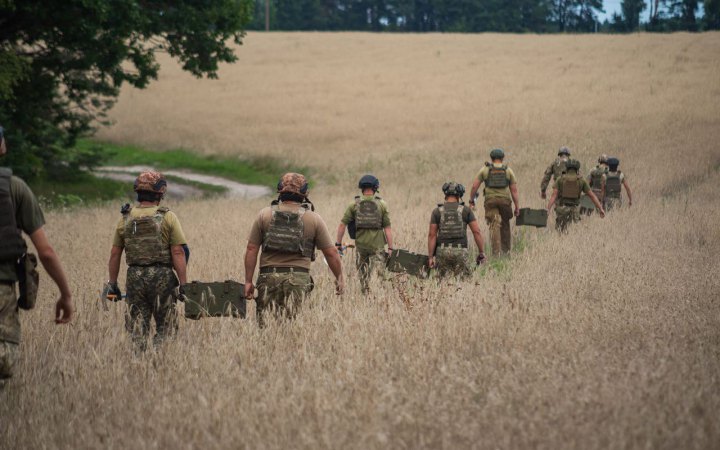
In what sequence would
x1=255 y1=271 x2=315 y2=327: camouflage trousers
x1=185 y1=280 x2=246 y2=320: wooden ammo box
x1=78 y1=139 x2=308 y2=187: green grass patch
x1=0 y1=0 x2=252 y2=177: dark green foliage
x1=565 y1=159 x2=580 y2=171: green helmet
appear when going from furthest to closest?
x1=78 y1=139 x2=308 y2=187: green grass patch
x1=0 y1=0 x2=252 y2=177: dark green foliage
x1=565 y1=159 x2=580 y2=171: green helmet
x1=255 y1=271 x2=315 y2=327: camouflage trousers
x1=185 y1=280 x2=246 y2=320: wooden ammo box

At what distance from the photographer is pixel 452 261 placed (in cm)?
868

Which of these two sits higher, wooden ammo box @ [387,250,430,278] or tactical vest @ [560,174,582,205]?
tactical vest @ [560,174,582,205]

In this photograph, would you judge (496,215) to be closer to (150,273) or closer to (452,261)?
(452,261)

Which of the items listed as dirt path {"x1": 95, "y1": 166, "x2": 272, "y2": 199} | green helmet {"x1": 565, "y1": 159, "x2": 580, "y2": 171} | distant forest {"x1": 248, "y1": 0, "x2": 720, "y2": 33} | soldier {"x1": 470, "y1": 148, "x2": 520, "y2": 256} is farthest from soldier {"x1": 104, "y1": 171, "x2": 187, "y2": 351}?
distant forest {"x1": 248, "y1": 0, "x2": 720, "y2": 33}

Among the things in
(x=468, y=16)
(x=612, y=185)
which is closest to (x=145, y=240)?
(x=612, y=185)

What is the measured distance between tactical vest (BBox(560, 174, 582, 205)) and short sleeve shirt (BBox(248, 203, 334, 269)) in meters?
7.44

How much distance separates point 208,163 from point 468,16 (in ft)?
238

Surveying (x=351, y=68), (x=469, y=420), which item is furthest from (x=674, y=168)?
(x=351, y=68)

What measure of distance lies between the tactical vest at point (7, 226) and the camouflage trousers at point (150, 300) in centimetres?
173

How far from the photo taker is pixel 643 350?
5.09 meters

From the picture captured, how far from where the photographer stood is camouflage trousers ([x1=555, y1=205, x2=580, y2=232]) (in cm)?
1270

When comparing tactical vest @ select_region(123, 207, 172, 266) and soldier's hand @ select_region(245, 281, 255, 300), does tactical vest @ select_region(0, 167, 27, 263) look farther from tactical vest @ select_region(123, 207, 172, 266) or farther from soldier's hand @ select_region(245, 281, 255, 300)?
soldier's hand @ select_region(245, 281, 255, 300)

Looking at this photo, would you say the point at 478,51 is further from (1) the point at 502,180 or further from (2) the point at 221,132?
(1) the point at 502,180

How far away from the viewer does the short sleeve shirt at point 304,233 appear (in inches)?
246
